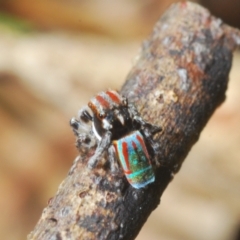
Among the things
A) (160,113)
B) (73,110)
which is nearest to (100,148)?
(160,113)

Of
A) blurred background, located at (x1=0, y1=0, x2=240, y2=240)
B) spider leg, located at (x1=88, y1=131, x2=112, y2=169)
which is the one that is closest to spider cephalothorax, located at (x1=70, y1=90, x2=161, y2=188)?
spider leg, located at (x1=88, y1=131, x2=112, y2=169)

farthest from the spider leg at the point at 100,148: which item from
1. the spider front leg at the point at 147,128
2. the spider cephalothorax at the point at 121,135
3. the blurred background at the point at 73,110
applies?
the blurred background at the point at 73,110

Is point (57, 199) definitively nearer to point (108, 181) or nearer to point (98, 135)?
point (108, 181)

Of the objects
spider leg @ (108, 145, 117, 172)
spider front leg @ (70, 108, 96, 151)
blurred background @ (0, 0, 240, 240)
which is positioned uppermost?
blurred background @ (0, 0, 240, 240)

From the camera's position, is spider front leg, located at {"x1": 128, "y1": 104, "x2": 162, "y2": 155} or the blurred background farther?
the blurred background

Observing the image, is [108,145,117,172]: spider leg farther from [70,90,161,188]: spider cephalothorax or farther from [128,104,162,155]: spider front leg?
[128,104,162,155]: spider front leg

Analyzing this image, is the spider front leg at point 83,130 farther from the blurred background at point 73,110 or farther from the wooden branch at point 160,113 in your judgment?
the blurred background at point 73,110
